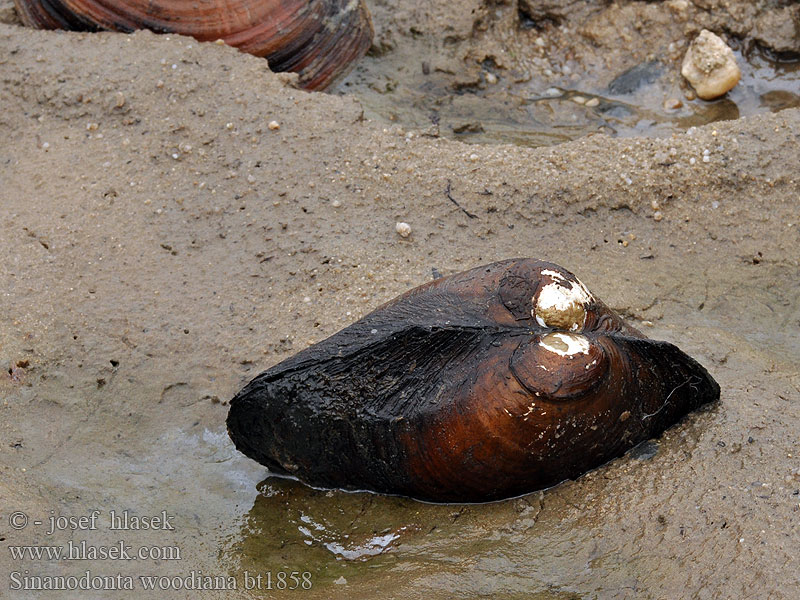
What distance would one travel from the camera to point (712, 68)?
552 cm

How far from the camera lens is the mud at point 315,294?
2.82m

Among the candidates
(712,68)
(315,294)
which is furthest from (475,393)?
(712,68)

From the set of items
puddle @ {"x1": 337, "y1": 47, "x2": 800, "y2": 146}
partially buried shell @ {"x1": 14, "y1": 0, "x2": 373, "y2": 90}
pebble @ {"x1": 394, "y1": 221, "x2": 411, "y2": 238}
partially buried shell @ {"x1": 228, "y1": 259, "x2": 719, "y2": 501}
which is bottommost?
puddle @ {"x1": 337, "y1": 47, "x2": 800, "y2": 146}

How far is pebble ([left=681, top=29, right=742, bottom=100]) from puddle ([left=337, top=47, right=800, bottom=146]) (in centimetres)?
7

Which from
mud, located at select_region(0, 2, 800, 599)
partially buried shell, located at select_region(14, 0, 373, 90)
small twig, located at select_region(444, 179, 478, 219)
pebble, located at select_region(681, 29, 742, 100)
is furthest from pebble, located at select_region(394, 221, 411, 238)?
pebble, located at select_region(681, 29, 742, 100)

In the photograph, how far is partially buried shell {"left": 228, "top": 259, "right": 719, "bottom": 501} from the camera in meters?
2.77

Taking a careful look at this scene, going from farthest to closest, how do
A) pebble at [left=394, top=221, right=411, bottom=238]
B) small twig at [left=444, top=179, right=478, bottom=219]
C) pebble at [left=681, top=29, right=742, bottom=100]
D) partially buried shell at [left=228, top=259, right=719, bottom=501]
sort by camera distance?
pebble at [left=681, top=29, right=742, bottom=100] → small twig at [left=444, top=179, right=478, bottom=219] → pebble at [left=394, top=221, right=411, bottom=238] → partially buried shell at [left=228, top=259, right=719, bottom=501]

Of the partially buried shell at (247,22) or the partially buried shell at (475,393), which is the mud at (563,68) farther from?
the partially buried shell at (475,393)

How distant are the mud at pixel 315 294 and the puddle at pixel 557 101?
77cm

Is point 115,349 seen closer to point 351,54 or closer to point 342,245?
point 342,245

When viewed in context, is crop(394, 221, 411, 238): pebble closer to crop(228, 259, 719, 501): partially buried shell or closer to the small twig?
the small twig

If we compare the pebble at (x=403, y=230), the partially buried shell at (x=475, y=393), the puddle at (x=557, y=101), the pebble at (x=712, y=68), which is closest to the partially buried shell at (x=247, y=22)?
the puddle at (x=557, y=101)

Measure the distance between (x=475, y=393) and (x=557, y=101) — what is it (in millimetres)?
3396

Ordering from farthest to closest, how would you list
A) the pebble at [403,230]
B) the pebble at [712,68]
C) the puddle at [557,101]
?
the pebble at [712,68], the puddle at [557,101], the pebble at [403,230]
